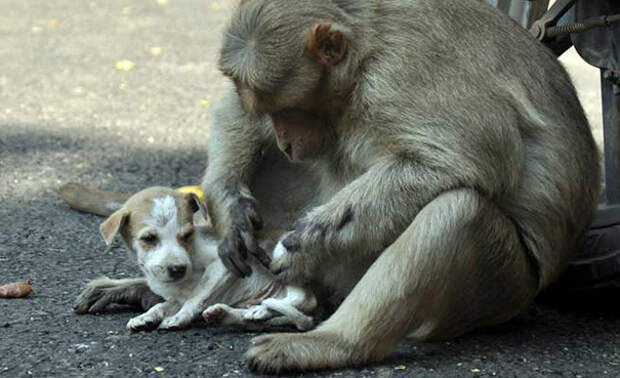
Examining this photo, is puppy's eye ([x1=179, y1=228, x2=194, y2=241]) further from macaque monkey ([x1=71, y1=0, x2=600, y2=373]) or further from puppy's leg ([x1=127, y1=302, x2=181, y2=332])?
macaque monkey ([x1=71, y1=0, x2=600, y2=373])

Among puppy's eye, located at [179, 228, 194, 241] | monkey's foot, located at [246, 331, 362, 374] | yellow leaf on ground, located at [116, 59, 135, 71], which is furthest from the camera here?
yellow leaf on ground, located at [116, 59, 135, 71]

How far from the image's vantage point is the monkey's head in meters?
4.37

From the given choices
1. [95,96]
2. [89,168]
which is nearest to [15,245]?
[89,168]

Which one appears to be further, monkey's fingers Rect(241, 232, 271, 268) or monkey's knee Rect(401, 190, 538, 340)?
monkey's fingers Rect(241, 232, 271, 268)

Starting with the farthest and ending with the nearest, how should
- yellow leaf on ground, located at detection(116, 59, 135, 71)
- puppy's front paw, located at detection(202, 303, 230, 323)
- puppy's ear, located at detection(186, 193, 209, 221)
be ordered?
1. yellow leaf on ground, located at detection(116, 59, 135, 71)
2. puppy's ear, located at detection(186, 193, 209, 221)
3. puppy's front paw, located at detection(202, 303, 230, 323)

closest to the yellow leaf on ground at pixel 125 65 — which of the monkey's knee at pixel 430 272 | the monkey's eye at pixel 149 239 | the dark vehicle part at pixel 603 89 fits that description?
the dark vehicle part at pixel 603 89

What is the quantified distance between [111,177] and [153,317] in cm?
295

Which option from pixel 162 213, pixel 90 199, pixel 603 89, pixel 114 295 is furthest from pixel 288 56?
pixel 90 199

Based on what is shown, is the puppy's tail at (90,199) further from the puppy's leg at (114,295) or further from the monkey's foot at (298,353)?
the monkey's foot at (298,353)

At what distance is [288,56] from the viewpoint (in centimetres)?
438

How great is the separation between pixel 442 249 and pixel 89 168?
13.1 feet

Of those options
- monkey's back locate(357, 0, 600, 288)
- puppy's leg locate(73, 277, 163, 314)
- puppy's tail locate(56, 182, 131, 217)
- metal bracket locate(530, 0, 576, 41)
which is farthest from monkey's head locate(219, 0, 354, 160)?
puppy's tail locate(56, 182, 131, 217)

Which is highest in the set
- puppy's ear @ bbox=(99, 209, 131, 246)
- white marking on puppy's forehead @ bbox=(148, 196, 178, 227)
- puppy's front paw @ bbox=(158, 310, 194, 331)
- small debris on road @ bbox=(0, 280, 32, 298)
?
white marking on puppy's forehead @ bbox=(148, 196, 178, 227)

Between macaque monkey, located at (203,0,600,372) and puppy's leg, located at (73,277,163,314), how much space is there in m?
0.74
